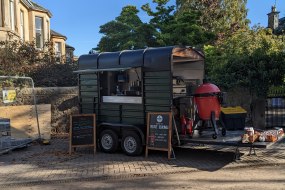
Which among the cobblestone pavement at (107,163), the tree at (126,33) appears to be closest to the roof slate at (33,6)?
the tree at (126,33)

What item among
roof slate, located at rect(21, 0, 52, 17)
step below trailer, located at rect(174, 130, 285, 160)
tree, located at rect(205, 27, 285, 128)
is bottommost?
step below trailer, located at rect(174, 130, 285, 160)

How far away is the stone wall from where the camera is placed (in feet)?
43.5

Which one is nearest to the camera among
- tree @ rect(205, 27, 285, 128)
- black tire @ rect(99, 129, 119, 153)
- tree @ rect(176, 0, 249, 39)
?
black tire @ rect(99, 129, 119, 153)

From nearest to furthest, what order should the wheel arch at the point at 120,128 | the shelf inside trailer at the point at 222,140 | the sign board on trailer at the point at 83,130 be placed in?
the shelf inside trailer at the point at 222,140, the wheel arch at the point at 120,128, the sign board on trailer at the point at 83,130

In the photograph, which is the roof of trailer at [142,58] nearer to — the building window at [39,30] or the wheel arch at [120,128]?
the wheel arch at [120,128]

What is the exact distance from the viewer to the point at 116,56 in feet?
32.0

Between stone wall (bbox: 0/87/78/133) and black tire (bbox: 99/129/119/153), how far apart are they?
3701 millimetres

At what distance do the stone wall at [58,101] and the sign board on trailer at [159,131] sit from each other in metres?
5.15

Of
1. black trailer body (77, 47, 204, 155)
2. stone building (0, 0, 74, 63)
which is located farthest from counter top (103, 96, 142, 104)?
stone building (0, 0, 74, 63)

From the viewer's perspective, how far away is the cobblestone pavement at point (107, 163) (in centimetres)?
747

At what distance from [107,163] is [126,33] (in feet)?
62.0

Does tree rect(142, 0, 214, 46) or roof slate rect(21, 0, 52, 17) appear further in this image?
roof slate rect(21, 0, 52, 17)

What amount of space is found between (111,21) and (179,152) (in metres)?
21.9

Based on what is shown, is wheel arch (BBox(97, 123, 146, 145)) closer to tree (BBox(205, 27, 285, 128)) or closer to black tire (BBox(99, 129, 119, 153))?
black tire (BBox(99, 129, 119, 153))
